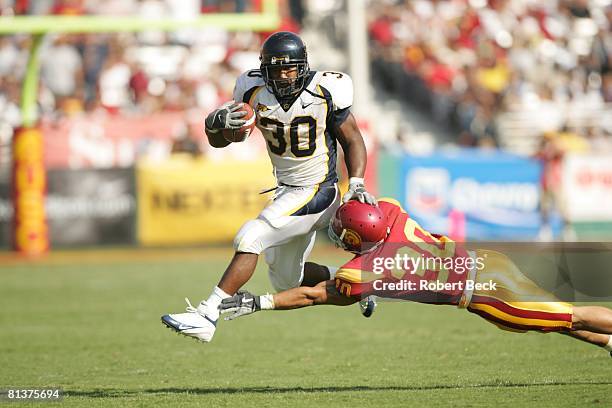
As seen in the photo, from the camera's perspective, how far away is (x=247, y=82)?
247 inches

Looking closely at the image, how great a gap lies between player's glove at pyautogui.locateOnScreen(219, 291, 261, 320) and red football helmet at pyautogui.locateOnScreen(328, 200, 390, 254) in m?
0.57

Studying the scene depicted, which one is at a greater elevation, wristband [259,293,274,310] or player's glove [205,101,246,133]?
player's glove [205,101,246,133]

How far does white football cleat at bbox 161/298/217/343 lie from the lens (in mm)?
5539

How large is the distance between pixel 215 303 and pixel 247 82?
1.38 m

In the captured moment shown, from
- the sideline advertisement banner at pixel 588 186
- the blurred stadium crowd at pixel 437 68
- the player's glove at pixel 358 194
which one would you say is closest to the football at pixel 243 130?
the player's glove at pixel 358 194

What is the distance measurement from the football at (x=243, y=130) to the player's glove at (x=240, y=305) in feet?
3.02

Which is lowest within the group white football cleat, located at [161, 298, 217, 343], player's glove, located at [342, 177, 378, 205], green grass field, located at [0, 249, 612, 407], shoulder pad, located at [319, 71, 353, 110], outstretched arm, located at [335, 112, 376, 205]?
green grass field, located at [0, 249, 612, 407]

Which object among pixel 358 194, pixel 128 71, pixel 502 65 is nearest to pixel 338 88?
pixel 358 194

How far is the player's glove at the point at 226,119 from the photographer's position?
587cm

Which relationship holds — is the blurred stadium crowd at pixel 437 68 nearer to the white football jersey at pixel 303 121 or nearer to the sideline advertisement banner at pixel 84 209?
the sideline advertisement banner at pixel 84 209

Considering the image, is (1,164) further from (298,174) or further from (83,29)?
(298,174)

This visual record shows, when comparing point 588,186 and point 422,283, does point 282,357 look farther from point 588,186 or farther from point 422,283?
point 588,186

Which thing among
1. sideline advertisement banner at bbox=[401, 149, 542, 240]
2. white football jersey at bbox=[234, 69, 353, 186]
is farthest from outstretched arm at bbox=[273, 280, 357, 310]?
sideline advertisement banner at bbox=[401, 149, 542, 240]

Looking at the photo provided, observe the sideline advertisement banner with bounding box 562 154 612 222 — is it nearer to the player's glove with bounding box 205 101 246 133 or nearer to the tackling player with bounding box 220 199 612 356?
the tackling player with bounding box 220 199 612 356
